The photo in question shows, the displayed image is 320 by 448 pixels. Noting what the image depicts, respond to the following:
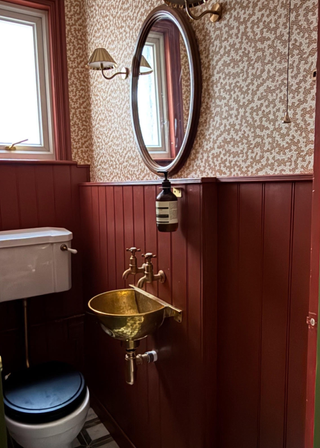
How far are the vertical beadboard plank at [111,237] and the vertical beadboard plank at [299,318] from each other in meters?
1.06

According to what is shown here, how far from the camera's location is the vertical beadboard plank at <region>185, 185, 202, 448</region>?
4.13 feet

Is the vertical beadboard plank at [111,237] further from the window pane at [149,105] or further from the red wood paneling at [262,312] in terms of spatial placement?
the red wood paneling at [262,312]

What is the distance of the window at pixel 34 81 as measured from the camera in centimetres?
213

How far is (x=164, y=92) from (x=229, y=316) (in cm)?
91

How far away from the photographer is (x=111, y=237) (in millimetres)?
1903

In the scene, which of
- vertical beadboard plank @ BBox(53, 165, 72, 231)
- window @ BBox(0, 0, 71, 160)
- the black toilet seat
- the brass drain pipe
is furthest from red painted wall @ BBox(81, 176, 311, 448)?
window @ BBox(0, 0, 71, 160)

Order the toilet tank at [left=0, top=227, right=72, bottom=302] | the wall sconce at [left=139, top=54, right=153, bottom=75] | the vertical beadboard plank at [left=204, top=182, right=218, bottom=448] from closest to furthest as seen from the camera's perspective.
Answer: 1. the vertical beadboard plank at [left=204, top=182, right=218, bottom=448]
2. the wall sconce at [left=139, top=54, right=153, bottom=75]
3. the toilet tank at [left=0, top=227, right=72, bottom=302]

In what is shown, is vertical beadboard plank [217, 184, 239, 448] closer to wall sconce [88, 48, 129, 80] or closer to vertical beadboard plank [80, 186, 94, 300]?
wall sconce [88, 48, 129, 80]

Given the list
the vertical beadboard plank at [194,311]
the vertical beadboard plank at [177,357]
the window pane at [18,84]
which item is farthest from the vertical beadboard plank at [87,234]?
the vertical beadboard plank at [194,311]

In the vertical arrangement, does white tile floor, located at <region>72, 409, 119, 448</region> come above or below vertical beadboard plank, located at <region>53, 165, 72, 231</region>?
below

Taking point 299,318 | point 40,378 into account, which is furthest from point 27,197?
point 299,318

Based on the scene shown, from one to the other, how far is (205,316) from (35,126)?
1646 mm

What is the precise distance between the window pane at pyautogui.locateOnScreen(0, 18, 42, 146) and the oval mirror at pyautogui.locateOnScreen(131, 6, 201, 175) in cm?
87

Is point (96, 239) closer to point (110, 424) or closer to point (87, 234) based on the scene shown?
point (87, 234)
